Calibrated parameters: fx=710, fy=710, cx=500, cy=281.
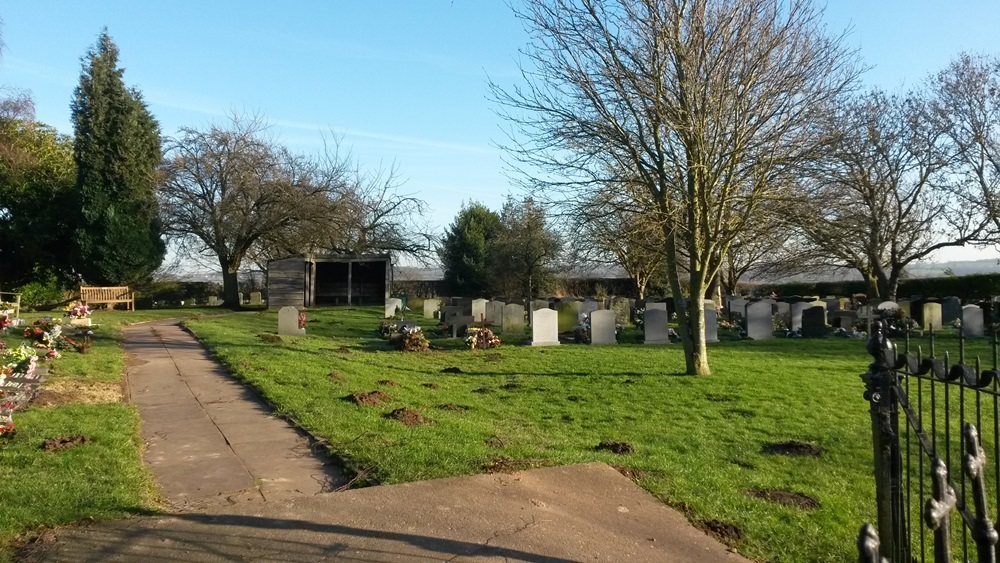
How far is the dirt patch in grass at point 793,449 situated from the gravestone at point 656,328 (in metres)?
11.8

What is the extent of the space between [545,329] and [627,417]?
9.73 meters

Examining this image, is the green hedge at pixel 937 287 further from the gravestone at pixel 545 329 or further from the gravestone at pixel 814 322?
the gravestone at pixel 545 329

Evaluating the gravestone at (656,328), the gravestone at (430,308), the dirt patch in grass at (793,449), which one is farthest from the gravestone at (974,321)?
the gravestone at (430,308)

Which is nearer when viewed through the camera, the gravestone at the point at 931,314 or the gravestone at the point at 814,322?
the gravestone at the point at 814,322

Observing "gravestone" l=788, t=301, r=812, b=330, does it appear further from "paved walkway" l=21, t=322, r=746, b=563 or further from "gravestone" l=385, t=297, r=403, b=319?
"paved walkway" l=21, t=322, r=746, b=563

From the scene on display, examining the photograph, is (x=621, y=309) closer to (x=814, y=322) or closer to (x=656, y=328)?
(x=814, y=322)

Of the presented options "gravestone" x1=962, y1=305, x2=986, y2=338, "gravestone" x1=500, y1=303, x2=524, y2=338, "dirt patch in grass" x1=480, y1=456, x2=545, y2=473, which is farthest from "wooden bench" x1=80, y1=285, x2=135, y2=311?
"gravestone" x1=962, y1=305, x2=986, y2=338

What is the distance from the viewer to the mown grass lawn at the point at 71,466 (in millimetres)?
4945

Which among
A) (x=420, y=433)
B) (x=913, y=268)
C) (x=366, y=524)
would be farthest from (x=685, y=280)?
(x=366, y=524)

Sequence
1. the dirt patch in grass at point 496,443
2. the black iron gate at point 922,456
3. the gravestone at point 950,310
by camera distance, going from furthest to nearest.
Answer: the gravestone at point 950,310 < the dirt patch in grass at point 496,443 < the black iron gate at point 922,456

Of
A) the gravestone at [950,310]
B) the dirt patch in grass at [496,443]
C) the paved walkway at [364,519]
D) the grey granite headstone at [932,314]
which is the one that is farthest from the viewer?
the gravestone at [950,310]

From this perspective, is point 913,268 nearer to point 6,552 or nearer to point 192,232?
point 192,232

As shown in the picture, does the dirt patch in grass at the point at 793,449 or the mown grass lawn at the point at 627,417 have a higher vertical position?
the mown grass lawn at the point at 627,417

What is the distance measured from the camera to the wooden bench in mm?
29492
